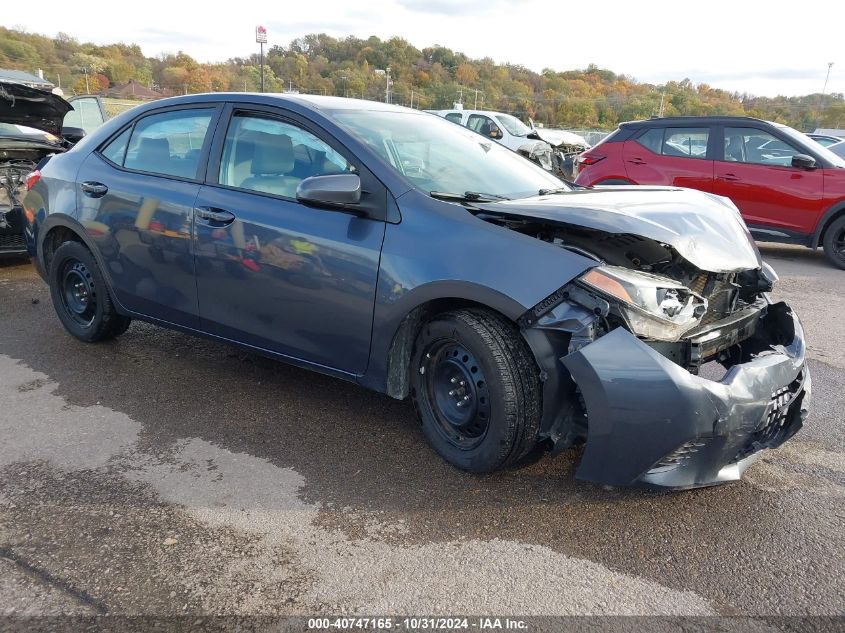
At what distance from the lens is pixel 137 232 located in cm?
395

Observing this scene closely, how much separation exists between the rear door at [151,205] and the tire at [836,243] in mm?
7367

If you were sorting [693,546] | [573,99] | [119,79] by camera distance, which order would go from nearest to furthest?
[693,546] → [119,79] → [573,99]

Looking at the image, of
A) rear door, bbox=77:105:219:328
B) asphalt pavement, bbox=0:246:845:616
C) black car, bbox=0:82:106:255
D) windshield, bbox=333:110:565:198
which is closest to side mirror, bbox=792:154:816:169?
asphalt pavement, bbox=0:246:845:616

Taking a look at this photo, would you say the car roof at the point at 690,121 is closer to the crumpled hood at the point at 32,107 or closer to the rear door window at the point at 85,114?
the crumpled hood at the point at 32,107

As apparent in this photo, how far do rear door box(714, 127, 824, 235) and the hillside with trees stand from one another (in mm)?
17623

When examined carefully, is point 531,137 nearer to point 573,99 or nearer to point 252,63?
point 252,63

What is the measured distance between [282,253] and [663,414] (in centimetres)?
189

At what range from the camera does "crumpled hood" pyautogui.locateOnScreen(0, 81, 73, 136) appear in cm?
700

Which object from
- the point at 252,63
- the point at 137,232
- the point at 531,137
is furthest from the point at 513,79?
the point at 137,232

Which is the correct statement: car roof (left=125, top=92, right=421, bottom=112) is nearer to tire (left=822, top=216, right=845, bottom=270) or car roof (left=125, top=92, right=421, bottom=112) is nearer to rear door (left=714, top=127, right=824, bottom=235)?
rear door (left=714, top=127, right=824, bottom=235)

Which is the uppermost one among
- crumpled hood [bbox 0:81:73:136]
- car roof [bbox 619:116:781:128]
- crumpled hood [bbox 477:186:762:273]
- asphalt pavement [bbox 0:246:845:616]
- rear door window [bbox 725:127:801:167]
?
car roof [bbox 619:116:781:128]

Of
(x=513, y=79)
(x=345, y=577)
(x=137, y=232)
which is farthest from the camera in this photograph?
(x=513, y=79)

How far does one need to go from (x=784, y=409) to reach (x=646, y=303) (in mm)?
794

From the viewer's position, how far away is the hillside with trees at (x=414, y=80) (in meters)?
32.9
